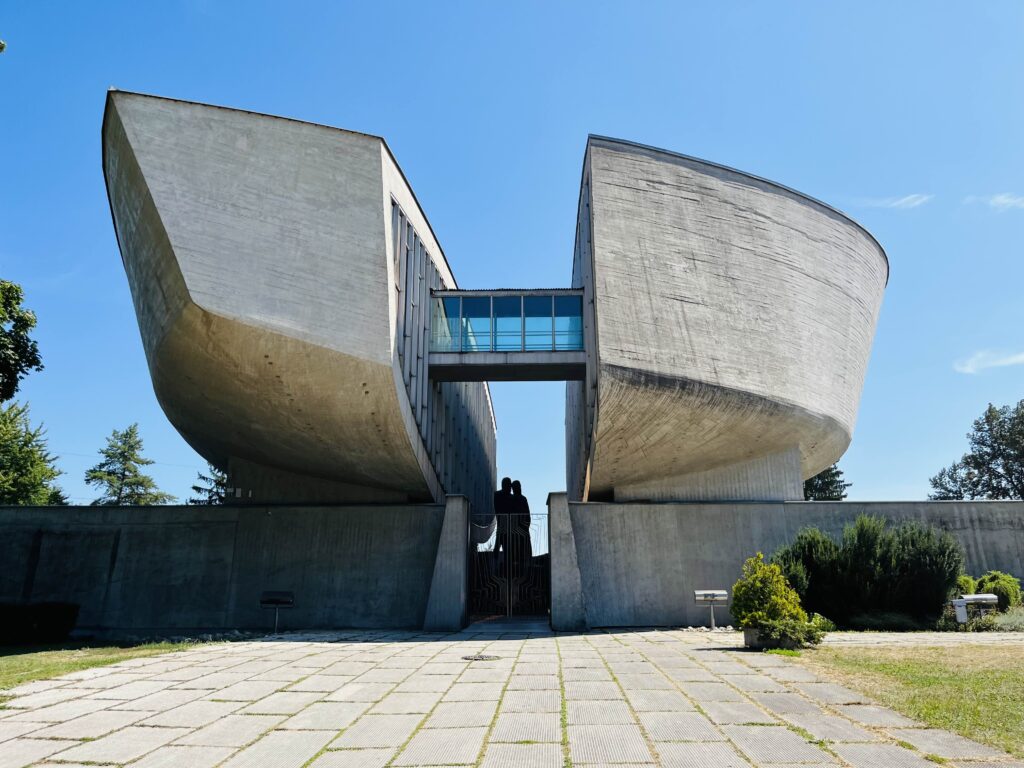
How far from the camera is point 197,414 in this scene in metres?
17.7

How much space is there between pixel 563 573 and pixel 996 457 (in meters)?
37.8

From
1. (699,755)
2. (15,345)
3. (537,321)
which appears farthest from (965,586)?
(15,345)

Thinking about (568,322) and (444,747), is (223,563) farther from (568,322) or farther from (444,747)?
(444,747)

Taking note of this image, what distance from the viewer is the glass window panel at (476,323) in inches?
742

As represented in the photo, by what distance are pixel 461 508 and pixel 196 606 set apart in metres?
7.54

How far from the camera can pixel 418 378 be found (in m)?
17.6

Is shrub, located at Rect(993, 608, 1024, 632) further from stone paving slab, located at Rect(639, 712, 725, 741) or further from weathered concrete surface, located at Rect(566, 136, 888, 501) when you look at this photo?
stone paving slab, located at Rect(639, 712, 725, 741)

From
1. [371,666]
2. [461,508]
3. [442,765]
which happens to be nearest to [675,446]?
[461,508]

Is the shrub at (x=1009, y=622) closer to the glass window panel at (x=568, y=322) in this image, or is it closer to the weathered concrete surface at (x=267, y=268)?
the glass window panel at (x=568, y=322)

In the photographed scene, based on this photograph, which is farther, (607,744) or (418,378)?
(418,378)

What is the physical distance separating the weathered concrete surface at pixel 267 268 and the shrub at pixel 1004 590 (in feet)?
43.8

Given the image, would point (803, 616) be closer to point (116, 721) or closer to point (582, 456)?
point (116, 721)

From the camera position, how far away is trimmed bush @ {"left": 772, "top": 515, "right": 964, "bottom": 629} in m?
14.0

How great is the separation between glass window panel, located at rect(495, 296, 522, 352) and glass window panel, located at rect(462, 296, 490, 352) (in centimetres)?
30
